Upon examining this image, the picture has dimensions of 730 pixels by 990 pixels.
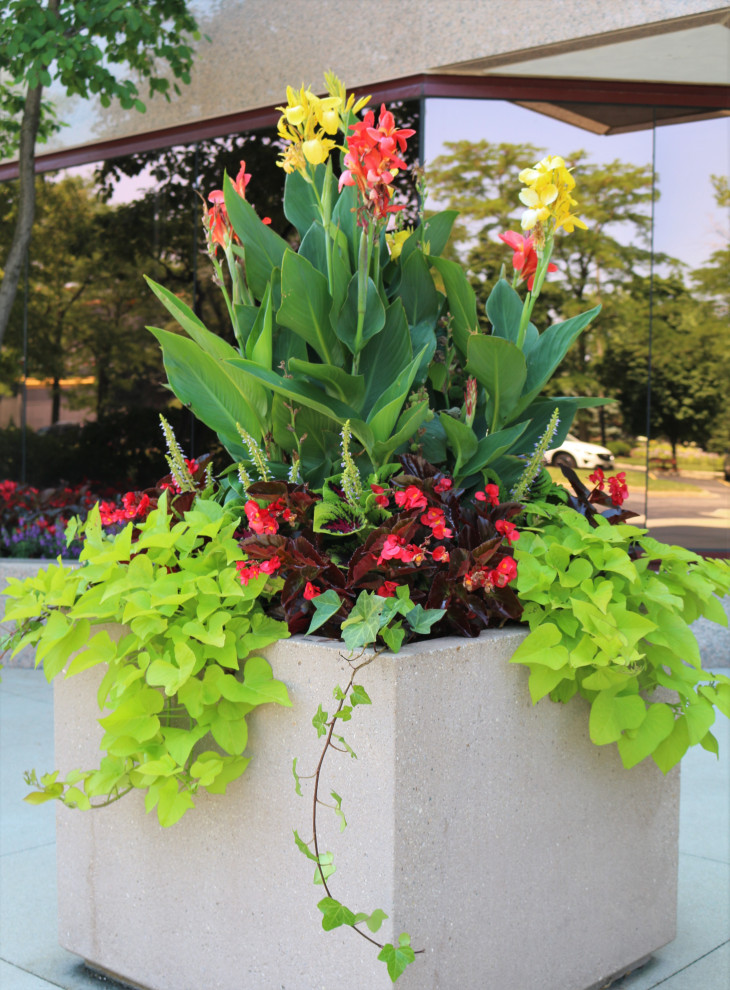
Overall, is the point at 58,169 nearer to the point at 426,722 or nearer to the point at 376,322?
the point at 376,322

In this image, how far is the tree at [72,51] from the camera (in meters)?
5.76

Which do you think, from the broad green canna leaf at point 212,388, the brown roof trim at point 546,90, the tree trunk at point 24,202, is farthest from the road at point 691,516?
the broad green canna leaf at point 212,388

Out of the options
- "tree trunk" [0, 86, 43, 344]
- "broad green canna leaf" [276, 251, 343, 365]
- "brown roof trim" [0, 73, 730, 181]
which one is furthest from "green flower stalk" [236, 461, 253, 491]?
"tree trunk" [0, 86, 43, 344]

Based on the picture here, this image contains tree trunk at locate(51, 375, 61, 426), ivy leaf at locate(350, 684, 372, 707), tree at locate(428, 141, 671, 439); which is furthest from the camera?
tree trunk at locate(51, 375, 61, 426)

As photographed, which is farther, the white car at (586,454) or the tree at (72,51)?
the white car at (586,454)

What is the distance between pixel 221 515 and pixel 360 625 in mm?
554

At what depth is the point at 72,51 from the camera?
5.66 metres

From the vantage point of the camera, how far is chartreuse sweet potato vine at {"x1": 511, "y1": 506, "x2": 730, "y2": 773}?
1.85 meters

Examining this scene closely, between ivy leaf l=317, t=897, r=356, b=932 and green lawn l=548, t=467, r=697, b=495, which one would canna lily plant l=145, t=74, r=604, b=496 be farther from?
green lawn l=548, t=467, r=697, b=495

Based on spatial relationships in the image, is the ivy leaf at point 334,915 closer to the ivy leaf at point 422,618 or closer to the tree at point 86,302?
the ivy leaf at point 422,618

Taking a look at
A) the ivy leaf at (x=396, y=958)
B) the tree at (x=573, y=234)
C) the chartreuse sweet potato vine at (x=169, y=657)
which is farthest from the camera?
the tree at (x=573, y=234)

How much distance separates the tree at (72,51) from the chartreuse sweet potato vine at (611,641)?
16.5 feet

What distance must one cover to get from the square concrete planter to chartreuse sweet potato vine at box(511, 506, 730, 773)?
0.31 feet

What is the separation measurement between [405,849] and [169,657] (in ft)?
1.87
